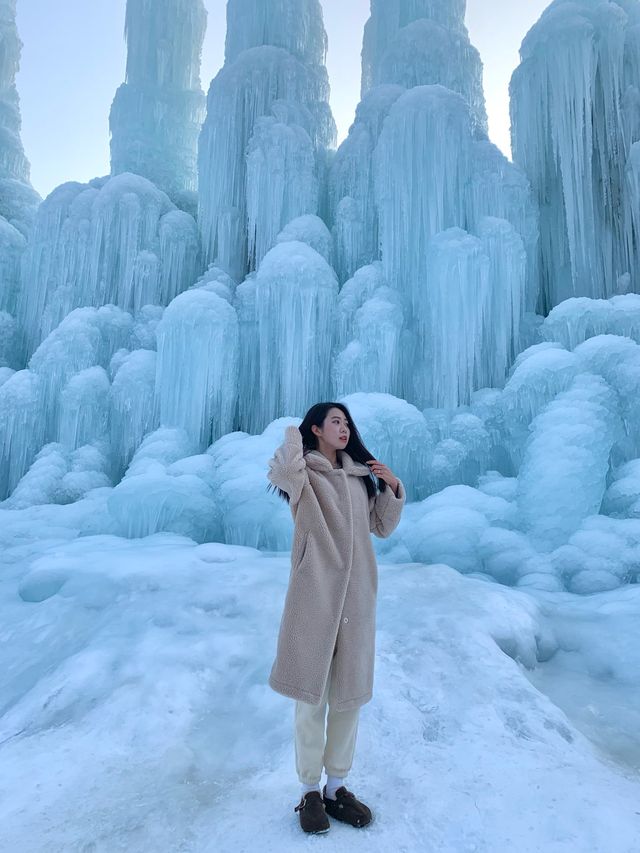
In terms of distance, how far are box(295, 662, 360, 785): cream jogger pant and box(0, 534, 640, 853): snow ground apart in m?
0.15

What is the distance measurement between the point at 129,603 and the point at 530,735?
2.49 meters

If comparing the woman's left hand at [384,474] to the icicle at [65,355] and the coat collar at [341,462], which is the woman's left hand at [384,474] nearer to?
the coat collar at [341,462]

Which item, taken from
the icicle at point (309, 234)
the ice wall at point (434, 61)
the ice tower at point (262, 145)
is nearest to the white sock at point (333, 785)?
the icicle at point (309, 234)

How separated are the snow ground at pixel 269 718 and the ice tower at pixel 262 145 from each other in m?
8.23

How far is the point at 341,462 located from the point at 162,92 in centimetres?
1775

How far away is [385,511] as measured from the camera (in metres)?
2.09

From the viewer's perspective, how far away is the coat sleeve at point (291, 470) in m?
1.87

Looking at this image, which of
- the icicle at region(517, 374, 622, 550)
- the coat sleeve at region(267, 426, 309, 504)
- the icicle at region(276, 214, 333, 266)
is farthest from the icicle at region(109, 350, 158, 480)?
the coat sleeve at region(267, 426, 309, 504)

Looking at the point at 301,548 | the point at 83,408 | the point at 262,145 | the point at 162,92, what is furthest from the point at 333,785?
the point at 162,92

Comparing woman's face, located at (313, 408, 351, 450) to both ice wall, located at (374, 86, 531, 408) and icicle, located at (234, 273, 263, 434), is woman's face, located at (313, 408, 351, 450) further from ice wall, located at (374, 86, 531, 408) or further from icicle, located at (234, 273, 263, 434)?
icicle, located at (234, 273, 263, 434)

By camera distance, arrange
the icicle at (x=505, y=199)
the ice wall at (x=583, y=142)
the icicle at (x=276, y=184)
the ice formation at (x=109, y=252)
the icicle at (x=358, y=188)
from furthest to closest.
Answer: the ice formation at (x=109, y=252)
the icicle at (x=276, y=184)
the icicle at (x=358, y=188)
the ice wall at (x=583, y=142)
the icicle at (x=505, y=199)

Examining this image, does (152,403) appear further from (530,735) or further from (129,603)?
(530,735)

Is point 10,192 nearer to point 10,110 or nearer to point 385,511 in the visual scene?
point 10,110

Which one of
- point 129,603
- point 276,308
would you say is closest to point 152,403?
point 276,308
